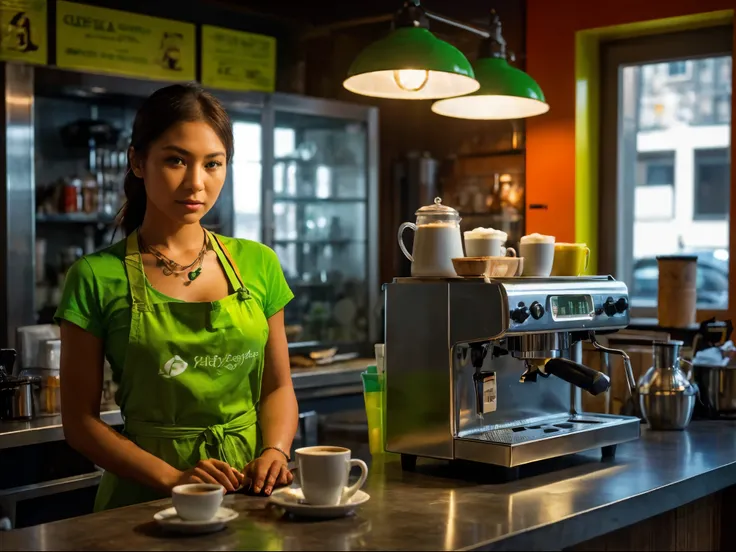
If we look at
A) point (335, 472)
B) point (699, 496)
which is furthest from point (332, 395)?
point (335, 472)

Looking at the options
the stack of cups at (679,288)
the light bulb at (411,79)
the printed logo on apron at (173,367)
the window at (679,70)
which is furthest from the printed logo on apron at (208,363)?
the window at (679,70)

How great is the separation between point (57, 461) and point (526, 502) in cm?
193

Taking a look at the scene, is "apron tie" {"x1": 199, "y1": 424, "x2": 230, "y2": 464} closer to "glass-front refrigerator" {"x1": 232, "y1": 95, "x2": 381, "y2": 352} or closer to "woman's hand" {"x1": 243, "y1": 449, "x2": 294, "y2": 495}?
"woman's hand" {"x1": 243, "y1": 449, "x2": 294, "y2": 495}

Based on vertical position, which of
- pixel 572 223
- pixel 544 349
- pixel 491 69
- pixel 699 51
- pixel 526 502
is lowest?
pixel 526 502

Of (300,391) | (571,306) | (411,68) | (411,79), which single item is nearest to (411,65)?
(411,68)

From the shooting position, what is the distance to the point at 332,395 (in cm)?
449

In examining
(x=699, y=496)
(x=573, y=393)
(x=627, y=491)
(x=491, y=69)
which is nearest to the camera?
(x=627, y=491)

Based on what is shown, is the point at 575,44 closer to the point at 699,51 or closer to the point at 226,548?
the point at 699,51

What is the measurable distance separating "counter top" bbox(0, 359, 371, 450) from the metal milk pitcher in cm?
180

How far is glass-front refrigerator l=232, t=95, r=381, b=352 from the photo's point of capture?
510 centimetres

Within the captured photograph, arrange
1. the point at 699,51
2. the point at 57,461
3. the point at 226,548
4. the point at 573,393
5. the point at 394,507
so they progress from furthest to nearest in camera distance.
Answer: the point at 699,51 < the point at 57,461 < the point at 573,393 < the point at 394,507 < the point at 226,548

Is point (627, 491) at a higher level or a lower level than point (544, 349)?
lower

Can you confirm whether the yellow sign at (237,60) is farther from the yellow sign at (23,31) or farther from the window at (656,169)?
the window at (656,169)

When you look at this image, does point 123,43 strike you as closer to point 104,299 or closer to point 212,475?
point 104,299
